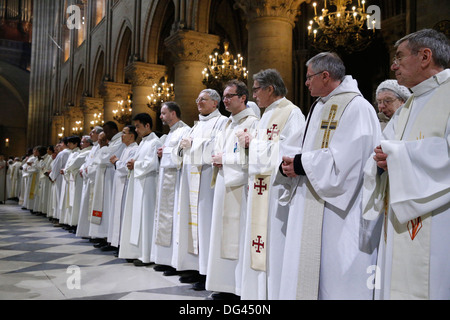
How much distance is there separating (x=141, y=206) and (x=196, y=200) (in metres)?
1.14

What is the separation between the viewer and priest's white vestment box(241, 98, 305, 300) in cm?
295

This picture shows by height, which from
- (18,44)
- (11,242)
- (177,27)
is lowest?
(11,242)

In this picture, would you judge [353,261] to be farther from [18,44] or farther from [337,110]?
[18,44]

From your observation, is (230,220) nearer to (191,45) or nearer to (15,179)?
(191,45)

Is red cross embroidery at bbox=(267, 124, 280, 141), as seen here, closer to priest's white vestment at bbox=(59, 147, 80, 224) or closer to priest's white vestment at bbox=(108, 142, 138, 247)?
priest's white vestment at bbox=(108, 142, 138, 247)

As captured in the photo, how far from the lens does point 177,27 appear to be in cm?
1072

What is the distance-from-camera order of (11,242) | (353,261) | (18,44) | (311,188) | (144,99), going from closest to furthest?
1. (353,261)
2. (311,188)
3. (11,242)
4. (144,99)
5. (18,44)

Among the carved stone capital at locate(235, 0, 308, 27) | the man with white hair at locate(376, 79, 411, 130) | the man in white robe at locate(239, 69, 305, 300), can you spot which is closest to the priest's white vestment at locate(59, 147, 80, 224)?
the carved stone capital at locate(235, 0, 308, 27)

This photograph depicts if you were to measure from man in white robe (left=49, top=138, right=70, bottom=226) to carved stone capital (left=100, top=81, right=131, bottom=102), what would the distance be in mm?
7851

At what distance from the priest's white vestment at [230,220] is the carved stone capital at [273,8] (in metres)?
3.70
